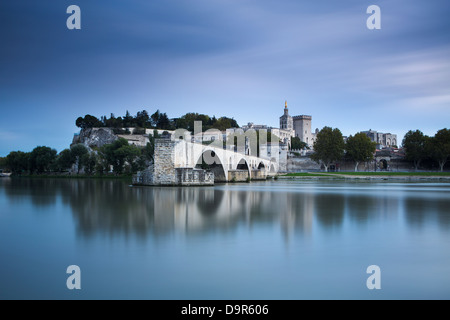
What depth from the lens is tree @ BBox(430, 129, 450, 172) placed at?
54.1 metres

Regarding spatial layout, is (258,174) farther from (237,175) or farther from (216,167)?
(216,167)

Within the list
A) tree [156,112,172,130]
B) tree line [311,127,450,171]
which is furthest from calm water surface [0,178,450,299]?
tree [156,112,172,130]

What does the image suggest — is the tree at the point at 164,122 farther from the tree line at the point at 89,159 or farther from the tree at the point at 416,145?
the tree at the point at 416,145

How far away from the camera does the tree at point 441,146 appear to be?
2128 inches

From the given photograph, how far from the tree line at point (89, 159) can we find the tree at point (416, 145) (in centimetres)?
4231

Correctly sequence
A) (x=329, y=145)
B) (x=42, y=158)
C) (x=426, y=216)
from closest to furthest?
(x=426, y=216) < (x=42, y=158) < (x=329, y=145)

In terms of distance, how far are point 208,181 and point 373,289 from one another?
70.1 ft

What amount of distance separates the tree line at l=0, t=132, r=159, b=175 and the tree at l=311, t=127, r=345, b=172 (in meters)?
29.5

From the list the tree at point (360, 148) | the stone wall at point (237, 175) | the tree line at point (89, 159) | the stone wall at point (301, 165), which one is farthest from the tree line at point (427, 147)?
the tree line at point (89, 159)

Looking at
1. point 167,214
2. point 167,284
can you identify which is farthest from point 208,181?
point 167,284

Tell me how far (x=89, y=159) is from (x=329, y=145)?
3819cm

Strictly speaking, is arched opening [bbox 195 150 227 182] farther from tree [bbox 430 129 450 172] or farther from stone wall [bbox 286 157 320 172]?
stone wall [bbox 286 157 320 172]

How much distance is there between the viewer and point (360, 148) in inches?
2387

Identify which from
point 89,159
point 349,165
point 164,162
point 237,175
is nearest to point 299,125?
point 349,165
